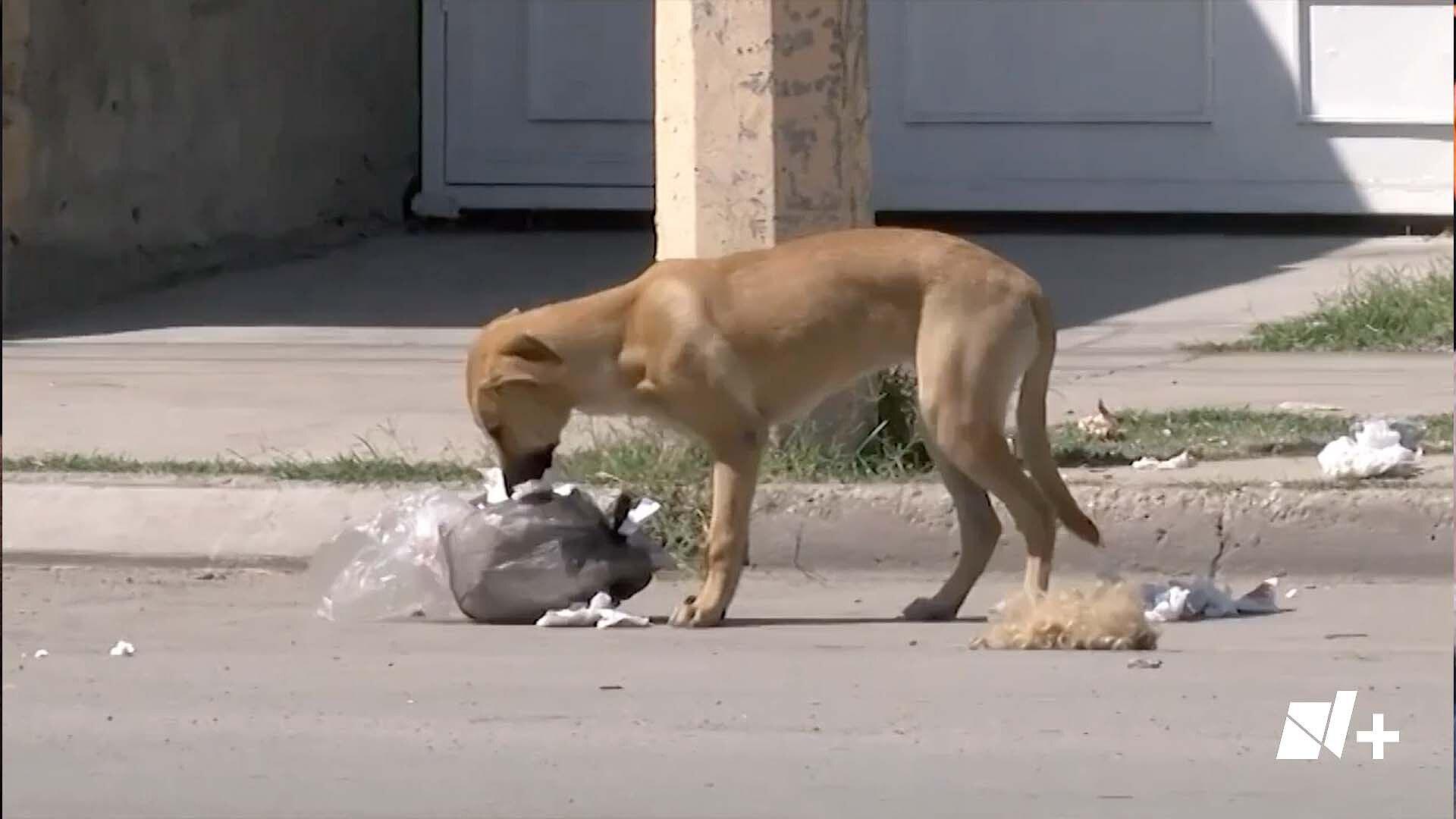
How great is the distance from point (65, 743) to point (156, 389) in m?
4.91

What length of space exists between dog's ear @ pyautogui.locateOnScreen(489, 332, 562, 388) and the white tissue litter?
258 centimetres

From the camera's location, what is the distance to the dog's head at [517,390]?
21.8ft

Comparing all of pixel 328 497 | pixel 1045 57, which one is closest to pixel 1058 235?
pixel 1045 57

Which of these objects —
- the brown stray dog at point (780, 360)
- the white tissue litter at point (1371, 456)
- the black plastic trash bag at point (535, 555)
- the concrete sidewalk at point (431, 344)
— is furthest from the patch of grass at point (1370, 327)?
the black plastic trash bag at point (535, 555)

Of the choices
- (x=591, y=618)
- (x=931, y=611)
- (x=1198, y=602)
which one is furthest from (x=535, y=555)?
(x=1198, y=602)

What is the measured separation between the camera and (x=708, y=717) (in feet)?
18.3

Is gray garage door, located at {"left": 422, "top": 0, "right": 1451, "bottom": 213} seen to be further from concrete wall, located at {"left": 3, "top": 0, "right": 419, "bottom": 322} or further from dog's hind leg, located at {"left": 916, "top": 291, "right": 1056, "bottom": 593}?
dog's hind leg, located at {"left": 916, "top": 291, "right": 1056, "bottom": 593}

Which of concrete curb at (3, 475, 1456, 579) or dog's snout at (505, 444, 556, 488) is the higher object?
dog's snout at (505, 444, 556, 488)

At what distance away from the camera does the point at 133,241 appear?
13336 mm

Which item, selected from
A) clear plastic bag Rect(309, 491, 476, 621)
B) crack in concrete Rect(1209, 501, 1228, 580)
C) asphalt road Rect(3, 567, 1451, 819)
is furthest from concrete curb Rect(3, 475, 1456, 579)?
clear plastic bag Rect(309, 491, 476, 621)

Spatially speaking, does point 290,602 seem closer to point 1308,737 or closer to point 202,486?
point 202,486

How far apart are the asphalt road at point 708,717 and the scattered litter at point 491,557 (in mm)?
116

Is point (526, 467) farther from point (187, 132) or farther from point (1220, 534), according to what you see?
point (187, 132)

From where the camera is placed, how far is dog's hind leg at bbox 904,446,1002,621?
22.6 ft
